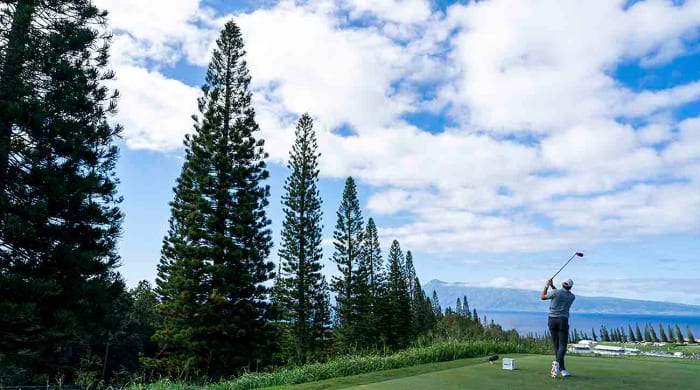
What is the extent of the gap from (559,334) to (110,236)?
43.3 ft

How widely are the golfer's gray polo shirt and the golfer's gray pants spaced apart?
Answer: 8 centimetres

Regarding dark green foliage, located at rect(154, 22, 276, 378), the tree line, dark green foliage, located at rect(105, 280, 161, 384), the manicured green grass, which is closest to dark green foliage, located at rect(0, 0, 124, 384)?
the tree line

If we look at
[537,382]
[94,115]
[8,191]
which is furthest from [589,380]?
[94,115]

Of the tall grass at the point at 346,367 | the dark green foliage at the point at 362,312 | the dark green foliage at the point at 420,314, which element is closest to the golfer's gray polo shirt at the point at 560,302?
the tall grass at the point at 346,367

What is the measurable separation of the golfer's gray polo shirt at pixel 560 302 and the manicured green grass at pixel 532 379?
908 mm

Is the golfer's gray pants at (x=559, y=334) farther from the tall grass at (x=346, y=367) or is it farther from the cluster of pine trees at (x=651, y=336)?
the cluster of pine trees at (x=651, y=336)

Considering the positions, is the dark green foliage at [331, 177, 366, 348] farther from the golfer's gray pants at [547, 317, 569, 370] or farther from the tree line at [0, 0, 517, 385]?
the golfer's gray pants at [547, 317, 569, 370]

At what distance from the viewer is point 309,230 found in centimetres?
2978

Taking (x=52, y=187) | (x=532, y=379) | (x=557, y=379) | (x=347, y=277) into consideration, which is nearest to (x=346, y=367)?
(x=532, y=379)

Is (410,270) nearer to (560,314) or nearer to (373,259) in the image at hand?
(373,259)

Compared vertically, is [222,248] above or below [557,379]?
above

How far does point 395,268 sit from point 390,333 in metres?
6.85

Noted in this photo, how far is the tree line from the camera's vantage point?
470 inches

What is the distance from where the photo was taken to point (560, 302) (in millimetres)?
6914
